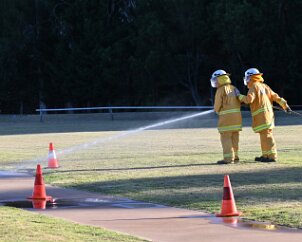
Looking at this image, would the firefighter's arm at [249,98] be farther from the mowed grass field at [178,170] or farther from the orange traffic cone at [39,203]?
the orange traffic cone at [39,203]

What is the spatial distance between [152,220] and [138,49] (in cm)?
3775

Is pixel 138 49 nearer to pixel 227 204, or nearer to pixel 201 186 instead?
pixel 201 186

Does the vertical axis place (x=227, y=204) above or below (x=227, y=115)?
below

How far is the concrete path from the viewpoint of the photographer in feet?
29.6

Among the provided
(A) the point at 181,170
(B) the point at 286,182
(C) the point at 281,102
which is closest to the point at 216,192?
(B) the point at 286,182

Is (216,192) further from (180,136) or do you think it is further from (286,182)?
(180,136)

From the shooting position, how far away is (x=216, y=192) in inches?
500

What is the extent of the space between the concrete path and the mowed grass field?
17.6 inches

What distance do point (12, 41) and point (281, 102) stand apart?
3543 cm

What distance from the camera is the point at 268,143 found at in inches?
676

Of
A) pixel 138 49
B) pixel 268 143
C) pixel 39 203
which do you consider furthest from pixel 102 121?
pixel 39 203

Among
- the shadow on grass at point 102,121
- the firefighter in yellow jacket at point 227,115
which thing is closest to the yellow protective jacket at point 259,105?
the firefighter in yellow jacket at point 227,115

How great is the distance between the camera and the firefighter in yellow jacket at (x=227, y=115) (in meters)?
17.1

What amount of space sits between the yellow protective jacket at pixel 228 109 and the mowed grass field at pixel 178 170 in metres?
0.83
